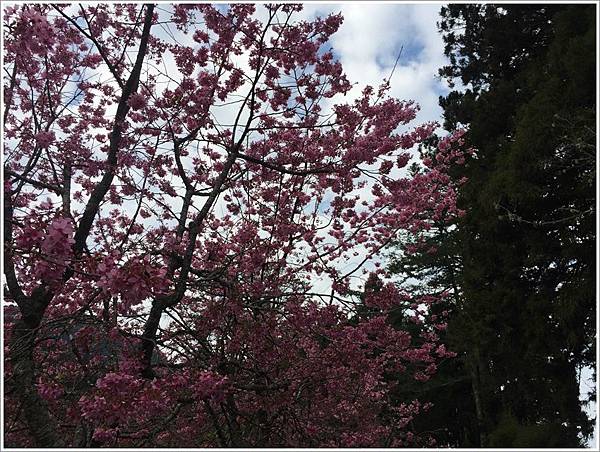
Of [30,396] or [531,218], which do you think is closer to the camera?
[30,396]

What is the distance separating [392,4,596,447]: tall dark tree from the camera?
25.0 ft

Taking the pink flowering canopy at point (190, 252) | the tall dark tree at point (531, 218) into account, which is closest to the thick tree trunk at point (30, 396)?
the pink flowering canopy at point (190, 252)

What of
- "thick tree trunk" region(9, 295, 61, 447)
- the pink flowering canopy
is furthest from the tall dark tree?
"thick tree trunk" region(9, 295, 61, 447)

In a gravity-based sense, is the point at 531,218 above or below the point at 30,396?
above

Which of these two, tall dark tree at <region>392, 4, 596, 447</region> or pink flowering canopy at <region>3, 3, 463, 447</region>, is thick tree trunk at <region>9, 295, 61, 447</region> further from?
tall dark tree at <region>392, 4, 596, 447</region>

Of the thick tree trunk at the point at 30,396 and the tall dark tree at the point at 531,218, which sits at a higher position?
the tall dark tree at the point at 531,218

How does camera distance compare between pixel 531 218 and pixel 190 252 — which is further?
pixel 531 218

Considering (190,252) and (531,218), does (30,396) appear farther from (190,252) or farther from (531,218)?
(531,218)

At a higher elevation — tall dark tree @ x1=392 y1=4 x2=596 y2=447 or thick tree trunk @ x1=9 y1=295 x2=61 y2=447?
tall dark tree @ x1=392 y1=4 x2=596 y2=447

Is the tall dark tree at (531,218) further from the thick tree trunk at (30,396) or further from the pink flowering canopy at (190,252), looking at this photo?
the thick tree trunk at (30,396)

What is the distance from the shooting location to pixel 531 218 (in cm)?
869

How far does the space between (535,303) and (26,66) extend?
8146 mm

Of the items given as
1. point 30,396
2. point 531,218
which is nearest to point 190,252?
point 30,396

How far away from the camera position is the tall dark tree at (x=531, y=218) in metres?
7.61
